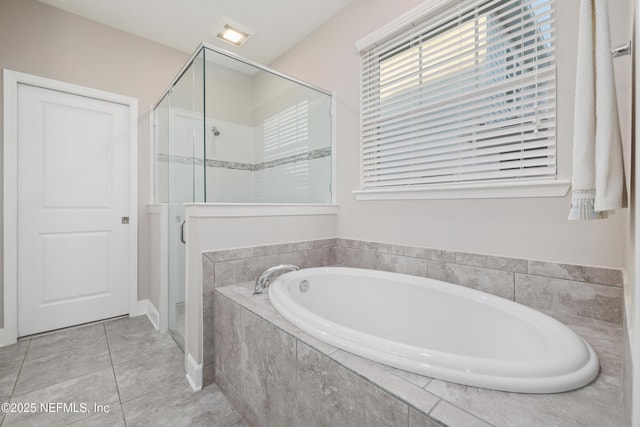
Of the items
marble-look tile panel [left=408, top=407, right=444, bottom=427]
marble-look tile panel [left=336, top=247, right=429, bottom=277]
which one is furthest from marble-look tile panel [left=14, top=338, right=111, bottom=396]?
marble-look tile panel [left=408, top=407, right=444, bottom=427]

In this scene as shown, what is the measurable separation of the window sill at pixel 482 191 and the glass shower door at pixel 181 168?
121cm

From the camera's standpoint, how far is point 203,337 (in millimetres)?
1573

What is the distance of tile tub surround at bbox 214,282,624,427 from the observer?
2.05 ft

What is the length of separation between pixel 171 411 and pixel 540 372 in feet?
5.09

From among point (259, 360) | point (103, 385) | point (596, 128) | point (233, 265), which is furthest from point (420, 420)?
point (103, 385)

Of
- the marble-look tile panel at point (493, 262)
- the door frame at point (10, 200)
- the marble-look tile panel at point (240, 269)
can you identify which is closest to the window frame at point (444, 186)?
the marble-look tile panel at point (493, 262)

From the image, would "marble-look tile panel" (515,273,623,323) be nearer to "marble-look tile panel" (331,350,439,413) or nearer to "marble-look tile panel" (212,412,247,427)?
"marble-look tile panel" (331,350,439,413)

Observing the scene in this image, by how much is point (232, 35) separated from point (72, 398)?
2847mm

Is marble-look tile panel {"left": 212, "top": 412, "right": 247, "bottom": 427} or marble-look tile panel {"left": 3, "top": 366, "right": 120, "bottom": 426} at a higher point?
marble-look tile panel {"left": 3, "top": 366, "right": 120, "bottom": 426}

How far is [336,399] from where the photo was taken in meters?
0.82

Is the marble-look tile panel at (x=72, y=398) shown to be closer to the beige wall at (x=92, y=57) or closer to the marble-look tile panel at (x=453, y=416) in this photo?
the beige wall at (x=92, y=57)

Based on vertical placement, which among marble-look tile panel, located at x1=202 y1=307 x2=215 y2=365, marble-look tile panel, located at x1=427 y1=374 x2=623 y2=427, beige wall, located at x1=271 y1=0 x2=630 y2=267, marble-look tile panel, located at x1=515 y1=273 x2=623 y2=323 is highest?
beige wall, located at x1=271 y1=0 x2=630 y2=267

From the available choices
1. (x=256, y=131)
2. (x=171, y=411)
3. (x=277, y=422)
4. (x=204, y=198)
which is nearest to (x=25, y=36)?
(x=256, y=131)

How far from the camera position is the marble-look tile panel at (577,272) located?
1.15m
